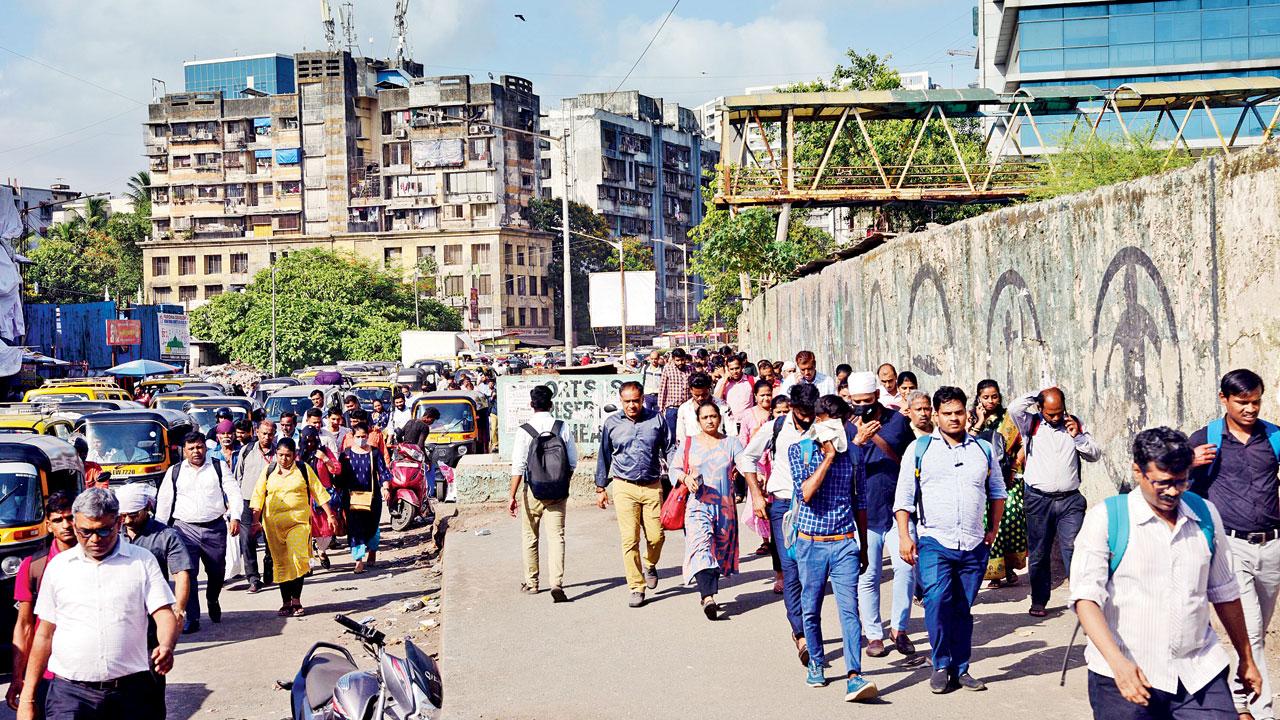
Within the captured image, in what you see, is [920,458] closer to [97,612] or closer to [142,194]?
[97,612]

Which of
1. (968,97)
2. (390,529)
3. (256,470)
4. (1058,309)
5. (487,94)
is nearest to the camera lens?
(1058,309)

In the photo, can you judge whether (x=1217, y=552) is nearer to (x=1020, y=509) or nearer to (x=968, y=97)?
(x=1020, y=509)

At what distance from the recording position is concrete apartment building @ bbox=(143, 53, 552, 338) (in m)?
97.7

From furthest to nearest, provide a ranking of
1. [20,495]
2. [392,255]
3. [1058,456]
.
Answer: [392,255] < [20,495] < [1058,456]

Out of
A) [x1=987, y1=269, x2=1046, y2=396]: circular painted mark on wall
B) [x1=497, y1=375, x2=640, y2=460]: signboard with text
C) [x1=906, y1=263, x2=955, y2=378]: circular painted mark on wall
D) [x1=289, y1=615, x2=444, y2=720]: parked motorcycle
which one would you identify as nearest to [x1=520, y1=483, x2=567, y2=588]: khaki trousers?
[x1=289, y1=615, x2=444, y2=720]: parked motorcycle

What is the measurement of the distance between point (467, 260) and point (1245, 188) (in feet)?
301

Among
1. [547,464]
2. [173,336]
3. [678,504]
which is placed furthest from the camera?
[173,336]

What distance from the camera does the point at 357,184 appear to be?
102 meters

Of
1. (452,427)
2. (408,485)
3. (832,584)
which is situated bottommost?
(408,485)

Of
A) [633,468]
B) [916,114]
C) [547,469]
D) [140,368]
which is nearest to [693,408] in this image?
[633,468]

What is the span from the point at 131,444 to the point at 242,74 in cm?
14752

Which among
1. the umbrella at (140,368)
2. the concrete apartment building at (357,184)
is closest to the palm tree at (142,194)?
the concrete apartment building at (357,184)

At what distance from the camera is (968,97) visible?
3008 centimetres

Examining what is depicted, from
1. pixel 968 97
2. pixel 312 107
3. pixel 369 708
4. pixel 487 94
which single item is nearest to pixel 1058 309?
pixel 369 708
